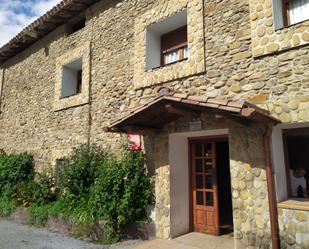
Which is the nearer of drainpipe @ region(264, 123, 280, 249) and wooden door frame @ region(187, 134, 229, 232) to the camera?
drainpipe @ region(264, 123, 280, 249)

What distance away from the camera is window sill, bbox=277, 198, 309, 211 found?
14.4ft

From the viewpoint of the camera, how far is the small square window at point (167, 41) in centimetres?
697

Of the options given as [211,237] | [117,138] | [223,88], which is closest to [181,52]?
[223,88]

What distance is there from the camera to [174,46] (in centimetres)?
721

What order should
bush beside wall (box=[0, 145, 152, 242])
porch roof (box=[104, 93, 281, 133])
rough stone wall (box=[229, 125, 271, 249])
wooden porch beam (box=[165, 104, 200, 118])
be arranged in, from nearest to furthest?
porch roof (box=[104, 93, 281, 133]) < rough stone wall (box=[229, 125, 271, 249]) < wooden porch beam (box=[165, 104, 200, 118]) < bush beside wall (box=[0, 145, 152, 242])

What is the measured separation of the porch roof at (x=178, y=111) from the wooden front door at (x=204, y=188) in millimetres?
1031

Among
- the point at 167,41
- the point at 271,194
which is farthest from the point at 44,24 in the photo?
the point at 271,194

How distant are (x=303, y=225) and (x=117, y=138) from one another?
15.5 ft

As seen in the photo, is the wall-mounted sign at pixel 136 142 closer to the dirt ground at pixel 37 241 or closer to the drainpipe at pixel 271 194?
the dirt ground at pixel 37 241

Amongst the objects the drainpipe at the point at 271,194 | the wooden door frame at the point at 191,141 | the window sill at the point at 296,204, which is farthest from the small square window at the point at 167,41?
the window sill at the point at 296,204

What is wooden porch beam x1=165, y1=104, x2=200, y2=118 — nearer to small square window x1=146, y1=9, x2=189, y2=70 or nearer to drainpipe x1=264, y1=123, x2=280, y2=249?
drainpipe x1=264, y1=123, x2=280, y2=249

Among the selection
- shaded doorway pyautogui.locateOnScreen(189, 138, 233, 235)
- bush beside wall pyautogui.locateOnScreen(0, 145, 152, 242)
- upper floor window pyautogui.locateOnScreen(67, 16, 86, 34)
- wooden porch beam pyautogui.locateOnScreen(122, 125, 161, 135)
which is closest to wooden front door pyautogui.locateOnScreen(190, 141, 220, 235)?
shaded doorway pyautogui.locateOnScreen(189, 138, 233, 235)

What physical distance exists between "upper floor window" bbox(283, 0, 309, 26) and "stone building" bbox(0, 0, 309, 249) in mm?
18

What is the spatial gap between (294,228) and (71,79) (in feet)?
27.8
